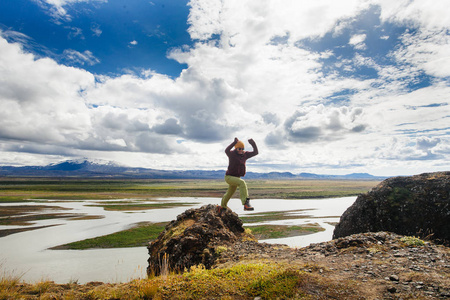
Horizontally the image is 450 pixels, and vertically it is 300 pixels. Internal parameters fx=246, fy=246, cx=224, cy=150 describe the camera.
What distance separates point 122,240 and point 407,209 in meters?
27.9

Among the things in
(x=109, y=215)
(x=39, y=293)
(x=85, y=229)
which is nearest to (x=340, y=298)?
(x=39, y=293)

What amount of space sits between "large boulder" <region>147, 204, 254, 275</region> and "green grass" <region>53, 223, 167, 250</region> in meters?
18.4

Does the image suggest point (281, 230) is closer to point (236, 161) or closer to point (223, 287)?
point (236, 161)

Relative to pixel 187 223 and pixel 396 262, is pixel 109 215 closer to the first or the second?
pixel 187 223

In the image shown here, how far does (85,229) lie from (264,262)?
35.0m

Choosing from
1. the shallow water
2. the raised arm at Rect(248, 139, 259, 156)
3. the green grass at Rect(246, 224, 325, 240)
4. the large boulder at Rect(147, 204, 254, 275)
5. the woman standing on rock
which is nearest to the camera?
the large boulder at Rect(147, 204, 254, 275)

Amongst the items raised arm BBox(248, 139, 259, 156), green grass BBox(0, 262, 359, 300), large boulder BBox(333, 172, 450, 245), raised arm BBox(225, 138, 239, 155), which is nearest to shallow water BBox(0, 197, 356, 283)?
green grass BBox(0, 262, 359, 300)

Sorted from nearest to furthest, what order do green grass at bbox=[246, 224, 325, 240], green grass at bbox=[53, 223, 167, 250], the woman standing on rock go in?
1. the woman standing on rock
2. green grass at bbox=[53, 223, 167, 250]
3. green grass at bbox=[246, 224, 325, 240]

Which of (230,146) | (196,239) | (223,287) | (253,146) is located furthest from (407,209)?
(223,287)

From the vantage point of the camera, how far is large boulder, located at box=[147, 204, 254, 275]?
9.37 m

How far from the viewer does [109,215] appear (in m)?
46.1

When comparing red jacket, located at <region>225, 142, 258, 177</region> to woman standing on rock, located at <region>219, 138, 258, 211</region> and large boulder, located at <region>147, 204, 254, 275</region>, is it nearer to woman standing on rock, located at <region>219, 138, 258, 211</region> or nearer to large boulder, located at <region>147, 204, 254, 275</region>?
woman standing on rock, located at <region>219, 138, 258, 211</region>

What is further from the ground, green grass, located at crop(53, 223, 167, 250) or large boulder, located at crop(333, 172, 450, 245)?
large boulder, located at crop(333, 172, 450, 245)

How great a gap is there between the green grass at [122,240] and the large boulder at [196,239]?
18447 millimetres
